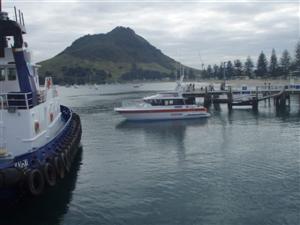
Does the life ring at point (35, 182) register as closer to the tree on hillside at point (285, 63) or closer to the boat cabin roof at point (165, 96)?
the boat cabin roof at point (165, 96)

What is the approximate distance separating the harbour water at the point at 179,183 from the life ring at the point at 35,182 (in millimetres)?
1437

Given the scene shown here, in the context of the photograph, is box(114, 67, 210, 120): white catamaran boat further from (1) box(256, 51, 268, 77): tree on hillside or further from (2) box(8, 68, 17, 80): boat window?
(1) box(256, 51, 268, 77): tree on hillside

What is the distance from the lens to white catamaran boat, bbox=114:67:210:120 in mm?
60344

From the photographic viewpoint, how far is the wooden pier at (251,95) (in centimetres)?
7712

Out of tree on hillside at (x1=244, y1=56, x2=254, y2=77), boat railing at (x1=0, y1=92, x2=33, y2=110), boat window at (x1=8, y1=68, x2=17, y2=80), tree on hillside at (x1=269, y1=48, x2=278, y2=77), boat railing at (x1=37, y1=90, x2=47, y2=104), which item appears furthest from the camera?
tree on hillside at (x1=244, y1=56, x2=254, y2=77)

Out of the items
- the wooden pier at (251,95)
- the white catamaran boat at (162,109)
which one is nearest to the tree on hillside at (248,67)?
the wooden pier at (251,95)

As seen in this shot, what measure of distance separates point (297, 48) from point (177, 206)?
515ft

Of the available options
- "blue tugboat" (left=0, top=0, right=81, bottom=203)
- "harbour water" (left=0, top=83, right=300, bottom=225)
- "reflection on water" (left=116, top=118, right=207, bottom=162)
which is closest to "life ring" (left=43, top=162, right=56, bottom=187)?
"blue tugboat" (left=0, top=0, right=81, bottom=203)

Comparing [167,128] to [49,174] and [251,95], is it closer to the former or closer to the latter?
[251,95]

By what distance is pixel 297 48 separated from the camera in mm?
163000

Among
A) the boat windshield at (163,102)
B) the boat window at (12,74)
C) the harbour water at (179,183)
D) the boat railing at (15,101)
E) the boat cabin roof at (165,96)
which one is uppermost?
the boat window at (12,74)

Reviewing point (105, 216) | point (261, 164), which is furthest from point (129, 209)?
point (261, 164)

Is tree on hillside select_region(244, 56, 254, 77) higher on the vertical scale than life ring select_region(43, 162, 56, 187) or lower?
higher

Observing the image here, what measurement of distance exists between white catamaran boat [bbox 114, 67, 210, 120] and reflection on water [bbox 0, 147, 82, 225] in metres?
34.7
